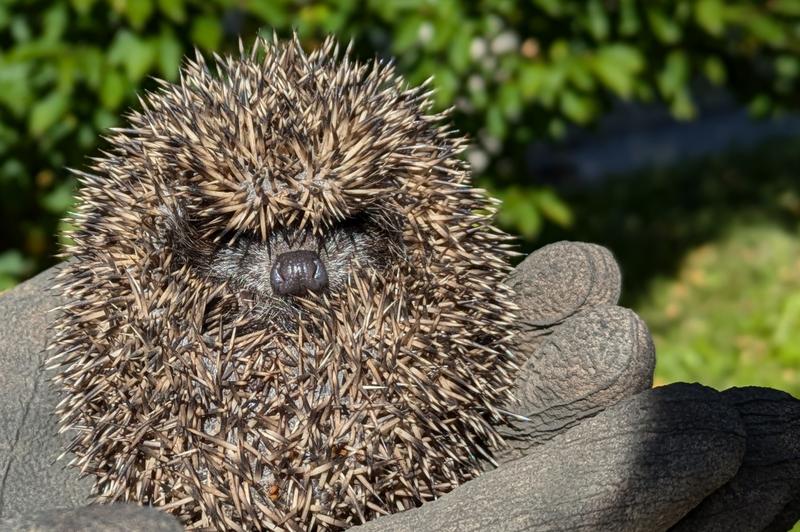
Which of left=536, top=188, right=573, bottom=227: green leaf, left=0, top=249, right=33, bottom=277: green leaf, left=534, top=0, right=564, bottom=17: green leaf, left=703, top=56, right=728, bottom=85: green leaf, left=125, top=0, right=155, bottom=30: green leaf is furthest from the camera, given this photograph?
left=703, top=56, right=728, bottom=85: green leaf

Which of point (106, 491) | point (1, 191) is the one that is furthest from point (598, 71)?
point (106, 491)

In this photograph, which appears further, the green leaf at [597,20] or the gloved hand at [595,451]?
the green leaf at [597,20]

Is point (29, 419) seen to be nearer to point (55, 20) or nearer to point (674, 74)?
point (55, 20)

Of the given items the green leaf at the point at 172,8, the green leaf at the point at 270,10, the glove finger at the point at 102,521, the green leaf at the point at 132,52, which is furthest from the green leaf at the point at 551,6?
the glove finger at the point at 102,521

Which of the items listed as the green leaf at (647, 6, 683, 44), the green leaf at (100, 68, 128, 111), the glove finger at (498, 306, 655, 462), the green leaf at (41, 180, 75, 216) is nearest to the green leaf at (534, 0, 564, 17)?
the green leaf at (647, 6, 683, 44)

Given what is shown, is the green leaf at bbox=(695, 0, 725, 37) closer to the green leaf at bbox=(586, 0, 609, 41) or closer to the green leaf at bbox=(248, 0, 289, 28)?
the green leaf at bbox=(586, 0, 609, 41)

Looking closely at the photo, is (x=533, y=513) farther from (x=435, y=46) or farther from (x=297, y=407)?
(x=435, y=46)

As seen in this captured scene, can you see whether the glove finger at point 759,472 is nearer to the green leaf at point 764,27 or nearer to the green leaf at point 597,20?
the green leaf at point 597,20
